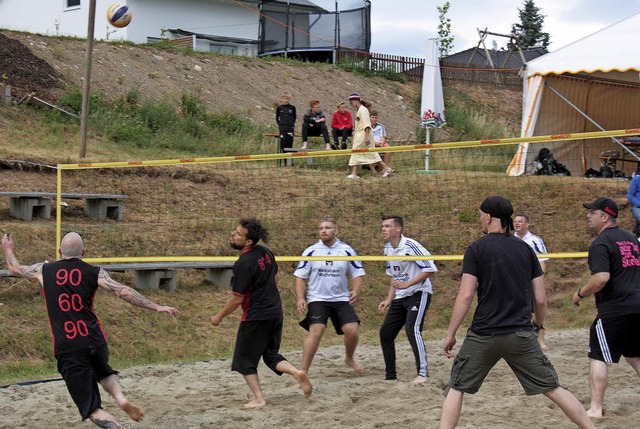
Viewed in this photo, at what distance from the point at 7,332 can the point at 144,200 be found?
4987 mm

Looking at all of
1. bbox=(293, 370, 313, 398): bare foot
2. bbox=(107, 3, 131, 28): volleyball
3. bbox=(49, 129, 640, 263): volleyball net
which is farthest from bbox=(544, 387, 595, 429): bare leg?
bbox=(107, 3, 131, 28): volleyball

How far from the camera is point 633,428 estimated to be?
21.2 feet

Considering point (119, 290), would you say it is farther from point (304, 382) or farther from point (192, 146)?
point (192, 146)

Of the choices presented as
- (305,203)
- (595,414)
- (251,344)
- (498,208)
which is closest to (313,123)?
(305,203)

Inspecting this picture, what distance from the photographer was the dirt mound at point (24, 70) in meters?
19.1

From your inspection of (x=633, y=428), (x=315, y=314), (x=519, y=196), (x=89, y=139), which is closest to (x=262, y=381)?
(x=315, y=314)

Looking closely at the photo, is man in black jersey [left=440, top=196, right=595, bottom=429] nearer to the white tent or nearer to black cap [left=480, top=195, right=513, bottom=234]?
black cap [left=480, top=195, right=513, bottom=234]

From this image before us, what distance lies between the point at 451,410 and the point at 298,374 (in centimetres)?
208

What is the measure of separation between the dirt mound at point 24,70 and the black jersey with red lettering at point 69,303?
13.3m

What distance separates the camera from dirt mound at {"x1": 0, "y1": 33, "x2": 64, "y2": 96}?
19.1m

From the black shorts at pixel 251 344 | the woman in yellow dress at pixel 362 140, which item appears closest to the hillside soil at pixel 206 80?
the woman in yellow dress at pixel 362 140

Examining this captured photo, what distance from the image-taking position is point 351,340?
8.48 metres

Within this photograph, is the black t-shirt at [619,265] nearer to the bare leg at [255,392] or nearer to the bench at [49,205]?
the bare leg at [255,392]

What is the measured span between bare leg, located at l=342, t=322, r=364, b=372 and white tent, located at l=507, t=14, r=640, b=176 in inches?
343
